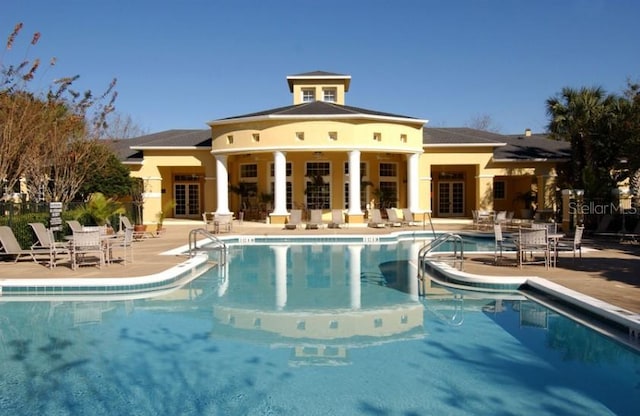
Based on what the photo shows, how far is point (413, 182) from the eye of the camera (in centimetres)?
2697

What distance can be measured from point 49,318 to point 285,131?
58.1 feet

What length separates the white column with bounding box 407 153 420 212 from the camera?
88.4 feet

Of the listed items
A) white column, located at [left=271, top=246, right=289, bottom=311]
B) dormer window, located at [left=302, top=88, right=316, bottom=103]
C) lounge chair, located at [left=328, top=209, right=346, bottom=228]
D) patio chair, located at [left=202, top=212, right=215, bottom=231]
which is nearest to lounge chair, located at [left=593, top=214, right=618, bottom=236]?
lounge chair, located at [left=328, top=209, right=346, bottom=228]

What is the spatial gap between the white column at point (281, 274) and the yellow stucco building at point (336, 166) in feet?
25.4

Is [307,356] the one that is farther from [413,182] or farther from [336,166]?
[336,166]

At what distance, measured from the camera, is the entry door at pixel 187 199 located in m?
33.2

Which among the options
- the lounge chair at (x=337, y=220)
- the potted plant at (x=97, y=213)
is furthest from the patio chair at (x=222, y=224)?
the potted plant at (x=97, y=213)

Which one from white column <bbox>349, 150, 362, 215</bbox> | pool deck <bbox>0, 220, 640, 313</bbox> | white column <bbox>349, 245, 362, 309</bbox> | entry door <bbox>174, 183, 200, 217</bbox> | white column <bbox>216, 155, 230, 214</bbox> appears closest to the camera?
pool deck <bbox>0, 220, 640, 313</bbox>

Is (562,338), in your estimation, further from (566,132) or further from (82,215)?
(566,132)

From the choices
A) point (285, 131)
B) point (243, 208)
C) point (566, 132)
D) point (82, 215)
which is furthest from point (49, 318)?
point (566, 132)

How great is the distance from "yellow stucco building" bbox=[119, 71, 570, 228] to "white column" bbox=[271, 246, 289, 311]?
25.4 feet

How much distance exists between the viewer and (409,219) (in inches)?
1008

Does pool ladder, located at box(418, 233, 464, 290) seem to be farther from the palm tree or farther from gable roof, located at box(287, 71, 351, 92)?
gable roof, located at box(287, 71, 351, 92)

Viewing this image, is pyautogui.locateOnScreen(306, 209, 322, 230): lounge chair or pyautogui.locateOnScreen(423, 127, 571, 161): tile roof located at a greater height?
pyautogui.locateOnScreen(423, 127, 571, 161): tile roof
